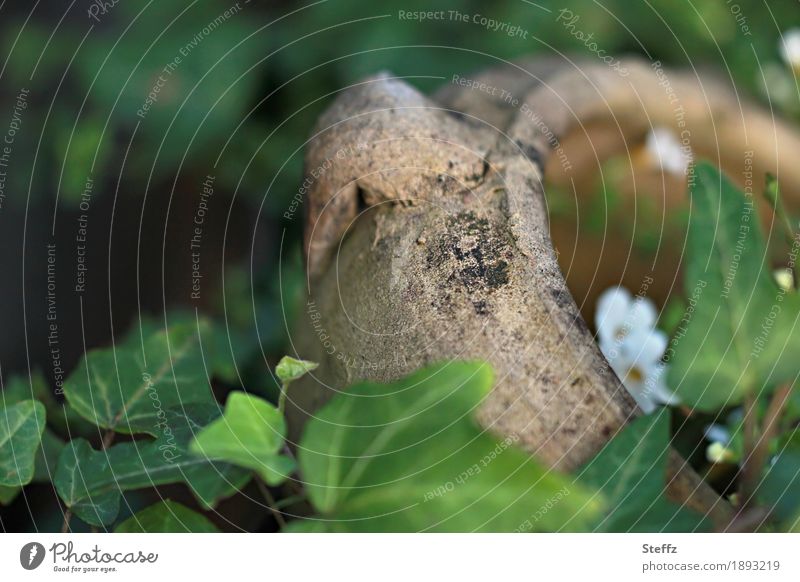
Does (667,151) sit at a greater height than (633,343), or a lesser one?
greater

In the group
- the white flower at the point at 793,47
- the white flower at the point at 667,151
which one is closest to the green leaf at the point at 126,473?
the white flower at the point at 667,151

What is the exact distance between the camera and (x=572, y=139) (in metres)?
0.47

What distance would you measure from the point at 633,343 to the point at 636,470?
16 cm

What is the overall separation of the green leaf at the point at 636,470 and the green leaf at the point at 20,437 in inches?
8.6

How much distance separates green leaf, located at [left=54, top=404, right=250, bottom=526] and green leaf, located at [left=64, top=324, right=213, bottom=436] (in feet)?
0.05

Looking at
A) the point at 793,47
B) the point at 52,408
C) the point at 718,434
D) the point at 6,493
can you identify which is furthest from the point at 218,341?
the point at 793,47

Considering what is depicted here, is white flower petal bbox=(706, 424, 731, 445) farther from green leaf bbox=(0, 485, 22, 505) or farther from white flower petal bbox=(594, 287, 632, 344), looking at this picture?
green leaf bbox=(0, 485, 22, 505)

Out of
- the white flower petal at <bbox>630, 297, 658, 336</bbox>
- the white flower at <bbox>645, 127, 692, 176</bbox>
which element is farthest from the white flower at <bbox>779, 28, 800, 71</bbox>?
the white flower petal at <bbox>630, 297, 658, 336</bbox>

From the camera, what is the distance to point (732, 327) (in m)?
0.31

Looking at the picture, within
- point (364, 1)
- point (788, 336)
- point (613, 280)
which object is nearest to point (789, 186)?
point (613, 280)

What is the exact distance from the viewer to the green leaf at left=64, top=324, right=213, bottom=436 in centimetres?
34

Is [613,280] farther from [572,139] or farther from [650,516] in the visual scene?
[650,516]

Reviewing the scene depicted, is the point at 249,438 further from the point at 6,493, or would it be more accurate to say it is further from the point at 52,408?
the point at 52,408
